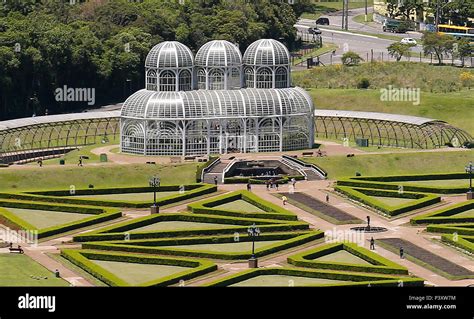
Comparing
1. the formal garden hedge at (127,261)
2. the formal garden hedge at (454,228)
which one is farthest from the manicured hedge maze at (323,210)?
the formal garden hedge at (127,261)

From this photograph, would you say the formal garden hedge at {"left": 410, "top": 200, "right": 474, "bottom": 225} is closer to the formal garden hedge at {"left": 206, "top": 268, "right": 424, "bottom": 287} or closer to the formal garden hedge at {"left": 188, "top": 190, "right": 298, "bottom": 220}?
the formal garden hedge at {"left": 188, "top": 190, "right": 298, "bottom": 220}

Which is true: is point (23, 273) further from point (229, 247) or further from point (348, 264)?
point (348, 264)

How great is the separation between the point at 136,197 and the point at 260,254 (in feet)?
107

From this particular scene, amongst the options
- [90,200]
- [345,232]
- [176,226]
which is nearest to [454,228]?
[345,232]

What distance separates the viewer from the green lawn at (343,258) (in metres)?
166

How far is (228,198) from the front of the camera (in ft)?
645

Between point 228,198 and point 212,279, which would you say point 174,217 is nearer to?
point 228,198

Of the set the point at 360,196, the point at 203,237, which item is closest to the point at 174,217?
the point at 203,237

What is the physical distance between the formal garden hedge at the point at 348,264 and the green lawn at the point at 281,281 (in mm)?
3408

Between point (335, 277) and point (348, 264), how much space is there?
3825 mm

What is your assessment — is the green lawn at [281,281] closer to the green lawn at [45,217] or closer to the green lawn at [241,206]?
the green lawn at [241,206]

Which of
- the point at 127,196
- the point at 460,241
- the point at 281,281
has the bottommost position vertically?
the point at 281,281

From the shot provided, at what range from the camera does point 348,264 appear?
530 ft

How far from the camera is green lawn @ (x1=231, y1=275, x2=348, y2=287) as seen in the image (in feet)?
510
